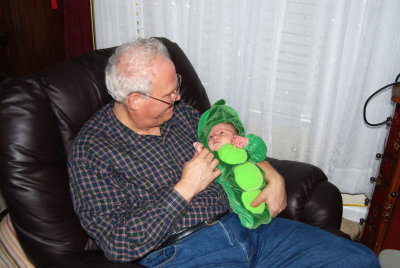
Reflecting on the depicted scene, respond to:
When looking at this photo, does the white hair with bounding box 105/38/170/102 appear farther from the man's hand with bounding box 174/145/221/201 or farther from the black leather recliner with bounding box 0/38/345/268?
the man's hand with bounding box 174/145/221/201

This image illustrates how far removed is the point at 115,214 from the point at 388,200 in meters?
1.26

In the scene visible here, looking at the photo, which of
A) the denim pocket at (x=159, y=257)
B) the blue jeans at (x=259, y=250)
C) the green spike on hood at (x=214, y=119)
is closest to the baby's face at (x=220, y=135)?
the green spike on hood at (x=214, y=119)

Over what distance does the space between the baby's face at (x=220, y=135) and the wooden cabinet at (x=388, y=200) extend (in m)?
0.73

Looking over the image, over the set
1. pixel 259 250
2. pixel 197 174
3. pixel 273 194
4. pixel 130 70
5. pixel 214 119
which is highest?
pixel 130 70

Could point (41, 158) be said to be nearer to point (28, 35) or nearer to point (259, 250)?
point (259, 250)

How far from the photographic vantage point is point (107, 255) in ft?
3.88

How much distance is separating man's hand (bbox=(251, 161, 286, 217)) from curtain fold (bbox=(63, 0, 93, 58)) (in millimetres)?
1374

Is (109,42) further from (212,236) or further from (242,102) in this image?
(212,236)

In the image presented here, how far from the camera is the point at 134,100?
4.29 ft

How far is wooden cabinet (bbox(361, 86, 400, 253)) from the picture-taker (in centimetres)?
161

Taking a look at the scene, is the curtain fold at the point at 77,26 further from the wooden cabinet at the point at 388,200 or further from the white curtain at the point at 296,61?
the wooden cabinet at the point at 388,200

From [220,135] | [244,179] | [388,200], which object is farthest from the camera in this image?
[388,200]

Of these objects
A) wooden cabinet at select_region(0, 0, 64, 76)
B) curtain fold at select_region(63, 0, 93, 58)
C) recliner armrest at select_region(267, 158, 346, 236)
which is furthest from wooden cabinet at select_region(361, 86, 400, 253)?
wooden cabinet at select_region(0, 0, 64, 76)

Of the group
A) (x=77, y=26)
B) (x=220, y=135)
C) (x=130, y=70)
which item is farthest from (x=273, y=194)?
(x=77, y=26)
